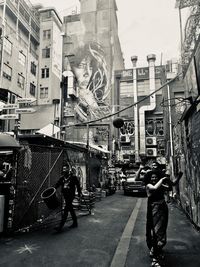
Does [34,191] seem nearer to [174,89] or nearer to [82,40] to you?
[174,89]

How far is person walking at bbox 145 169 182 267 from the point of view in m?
4.21

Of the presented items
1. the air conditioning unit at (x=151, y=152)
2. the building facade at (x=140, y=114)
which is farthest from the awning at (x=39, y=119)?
the air conditioning unit at (x=151, y=152)

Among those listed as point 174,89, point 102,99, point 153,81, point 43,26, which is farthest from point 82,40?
point 174,89

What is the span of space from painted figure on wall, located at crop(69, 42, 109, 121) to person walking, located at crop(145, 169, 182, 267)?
31.2 meters

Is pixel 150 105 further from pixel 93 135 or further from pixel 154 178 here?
pixel 154 178

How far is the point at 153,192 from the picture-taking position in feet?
14.7

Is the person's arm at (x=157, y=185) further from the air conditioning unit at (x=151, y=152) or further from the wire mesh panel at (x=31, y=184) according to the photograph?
the air conditioning unit at (x=151, y=152)

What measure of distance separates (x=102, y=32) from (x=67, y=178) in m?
36.7

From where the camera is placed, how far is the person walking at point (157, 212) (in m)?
4.21

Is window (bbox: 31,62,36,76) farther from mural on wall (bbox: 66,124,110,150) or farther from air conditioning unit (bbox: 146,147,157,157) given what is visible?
air conditioning unit (bbox: 146,147,157,157)

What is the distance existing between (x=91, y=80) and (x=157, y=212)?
1361 inches

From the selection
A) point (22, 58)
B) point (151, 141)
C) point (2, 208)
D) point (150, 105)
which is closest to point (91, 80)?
point (150, 105)

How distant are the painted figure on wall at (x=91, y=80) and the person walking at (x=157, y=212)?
102 ft

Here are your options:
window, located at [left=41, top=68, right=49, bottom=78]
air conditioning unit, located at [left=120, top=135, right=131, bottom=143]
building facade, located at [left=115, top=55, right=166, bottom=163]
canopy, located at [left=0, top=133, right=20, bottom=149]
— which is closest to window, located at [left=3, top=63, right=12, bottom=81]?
window, located at [left=41, top=68, right=49, bottom=78]
